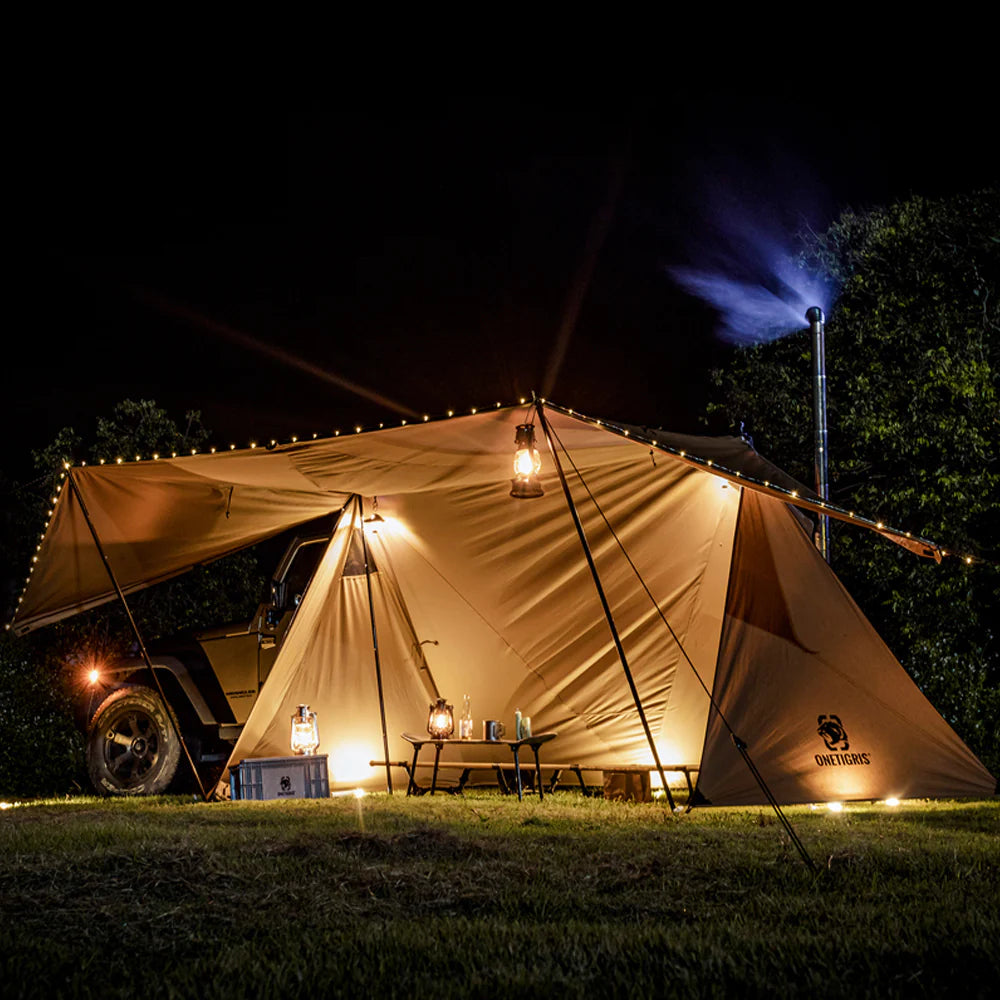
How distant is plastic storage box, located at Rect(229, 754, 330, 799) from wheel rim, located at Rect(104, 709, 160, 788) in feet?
3.23

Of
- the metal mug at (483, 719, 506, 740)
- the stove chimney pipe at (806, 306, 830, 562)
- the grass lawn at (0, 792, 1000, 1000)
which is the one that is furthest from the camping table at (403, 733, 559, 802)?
the stove chimney pipe at (806, 306, 830, 562)

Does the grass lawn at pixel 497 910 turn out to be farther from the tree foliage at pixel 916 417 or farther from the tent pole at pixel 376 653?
the tree foliage at pixel 916 417

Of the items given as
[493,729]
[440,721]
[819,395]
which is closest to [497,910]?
[493,729]

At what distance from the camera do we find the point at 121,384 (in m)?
15.5

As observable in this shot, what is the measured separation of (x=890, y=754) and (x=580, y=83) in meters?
8.86

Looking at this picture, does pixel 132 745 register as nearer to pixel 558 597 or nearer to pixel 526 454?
pixel 558 597

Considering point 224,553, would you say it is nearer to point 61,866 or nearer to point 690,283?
point 61,866

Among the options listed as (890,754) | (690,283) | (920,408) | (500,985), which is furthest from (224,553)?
(690,283)

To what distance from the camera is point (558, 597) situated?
8578 millimetres

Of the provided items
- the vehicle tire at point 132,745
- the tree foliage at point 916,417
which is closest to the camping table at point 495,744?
the vehicle tire at point 132,745

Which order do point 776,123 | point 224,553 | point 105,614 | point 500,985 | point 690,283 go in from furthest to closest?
point 690,283 → point 776,123 → point 105,614 → point 224,553 → point 500,985

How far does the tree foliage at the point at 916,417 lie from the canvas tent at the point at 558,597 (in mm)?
2664

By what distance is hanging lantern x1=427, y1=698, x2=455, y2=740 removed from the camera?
27.6ft

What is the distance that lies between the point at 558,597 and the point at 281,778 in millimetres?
2291
